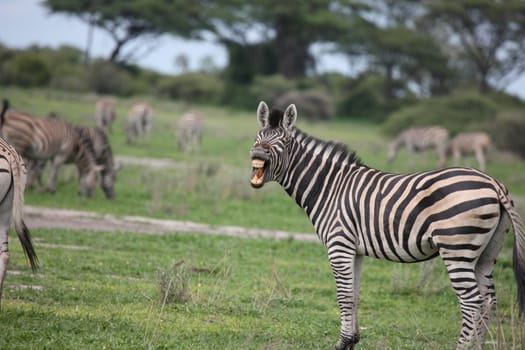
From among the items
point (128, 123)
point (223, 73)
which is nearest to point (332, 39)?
point (223, 73)

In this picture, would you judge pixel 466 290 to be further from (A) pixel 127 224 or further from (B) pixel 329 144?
(A) pixel 127 224

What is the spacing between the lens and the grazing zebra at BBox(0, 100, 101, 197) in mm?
15188

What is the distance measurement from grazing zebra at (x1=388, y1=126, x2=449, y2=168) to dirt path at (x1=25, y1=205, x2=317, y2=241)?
16.3 m

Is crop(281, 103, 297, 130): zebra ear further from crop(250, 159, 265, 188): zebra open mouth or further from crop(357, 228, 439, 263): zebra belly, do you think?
crop(357, 228, 439, 263): zebra belly

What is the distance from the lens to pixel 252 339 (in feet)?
22.5

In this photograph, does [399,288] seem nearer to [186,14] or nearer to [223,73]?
[186,14]

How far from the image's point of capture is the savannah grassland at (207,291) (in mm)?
6688

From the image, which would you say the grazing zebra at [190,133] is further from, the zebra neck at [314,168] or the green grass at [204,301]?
the zebra neck at [314,168]

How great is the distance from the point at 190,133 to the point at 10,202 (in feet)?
71.0

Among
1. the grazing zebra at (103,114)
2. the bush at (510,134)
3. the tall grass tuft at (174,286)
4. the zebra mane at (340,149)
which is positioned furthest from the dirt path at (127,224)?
the bush at (510,134)

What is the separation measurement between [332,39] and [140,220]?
4380 centimetres

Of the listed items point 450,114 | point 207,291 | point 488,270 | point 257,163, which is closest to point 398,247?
point 488,270

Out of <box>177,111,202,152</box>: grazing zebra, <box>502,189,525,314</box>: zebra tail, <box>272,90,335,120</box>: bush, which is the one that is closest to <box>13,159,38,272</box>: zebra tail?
<box>502,189,525,314</box>: zebra tail

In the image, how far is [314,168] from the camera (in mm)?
7184
